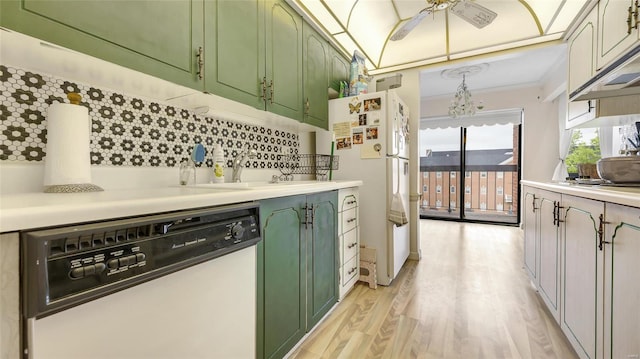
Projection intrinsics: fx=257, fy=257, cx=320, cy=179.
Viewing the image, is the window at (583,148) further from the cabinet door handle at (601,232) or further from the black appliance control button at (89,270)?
the black appliance control button at (89,270)

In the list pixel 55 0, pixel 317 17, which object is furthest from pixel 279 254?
pixel 317 17

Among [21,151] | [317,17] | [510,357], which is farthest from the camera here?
[317,17]

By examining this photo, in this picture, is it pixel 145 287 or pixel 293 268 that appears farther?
pixel 293 268

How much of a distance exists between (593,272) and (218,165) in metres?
1.91

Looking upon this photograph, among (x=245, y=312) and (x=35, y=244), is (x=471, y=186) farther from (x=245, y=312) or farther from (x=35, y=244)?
(x=35, y=244)

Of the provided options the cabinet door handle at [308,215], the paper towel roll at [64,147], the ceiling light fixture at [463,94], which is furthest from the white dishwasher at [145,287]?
the ceiling light fixture at [463,94]

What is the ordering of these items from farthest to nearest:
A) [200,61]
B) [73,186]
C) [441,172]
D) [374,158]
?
[441,172]
[374,158]
[200,61]
[73,186]

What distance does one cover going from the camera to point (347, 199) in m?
1.95

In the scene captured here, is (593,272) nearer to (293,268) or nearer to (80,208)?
(293,268)

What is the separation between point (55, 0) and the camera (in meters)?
0.79

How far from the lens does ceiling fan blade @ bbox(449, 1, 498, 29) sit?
178cm

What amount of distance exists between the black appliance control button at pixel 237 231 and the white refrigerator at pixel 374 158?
1.55m

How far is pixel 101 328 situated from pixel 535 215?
100 inches

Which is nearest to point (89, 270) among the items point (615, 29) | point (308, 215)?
point (308, 215)
